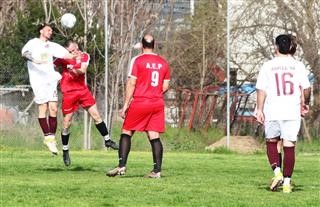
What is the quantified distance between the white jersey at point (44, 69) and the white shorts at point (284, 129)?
4.07 metres

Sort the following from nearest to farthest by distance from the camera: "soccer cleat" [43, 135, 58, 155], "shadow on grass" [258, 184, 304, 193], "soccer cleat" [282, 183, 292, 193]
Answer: "soccer cleat" [282, 183, 292, 193] → "shadow on grass" [258, 184, 304, 193] → "soccer cleat" [43, 135, 58, 155]

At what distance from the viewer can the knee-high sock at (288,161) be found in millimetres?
10375

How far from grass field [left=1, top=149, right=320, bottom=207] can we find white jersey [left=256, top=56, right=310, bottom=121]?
0.94 meters

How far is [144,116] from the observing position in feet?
39.0

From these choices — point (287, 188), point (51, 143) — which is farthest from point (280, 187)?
point (51, 143)

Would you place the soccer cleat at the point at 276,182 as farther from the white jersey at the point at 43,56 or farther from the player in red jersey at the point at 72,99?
the white jersey at the point at 43,56

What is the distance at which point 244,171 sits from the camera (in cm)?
1408

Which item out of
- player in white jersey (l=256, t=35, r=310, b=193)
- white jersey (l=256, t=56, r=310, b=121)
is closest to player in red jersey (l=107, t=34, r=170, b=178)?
player in white jersey (l=256, t=35, r=310, b=193)

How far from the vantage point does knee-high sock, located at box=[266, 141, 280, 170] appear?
1062 centimetres

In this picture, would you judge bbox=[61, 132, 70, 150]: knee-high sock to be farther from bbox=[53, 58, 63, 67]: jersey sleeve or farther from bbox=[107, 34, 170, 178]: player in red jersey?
bbox=[107, 34, 170, 178]: player in red jersey

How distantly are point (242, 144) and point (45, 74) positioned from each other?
10.5 m

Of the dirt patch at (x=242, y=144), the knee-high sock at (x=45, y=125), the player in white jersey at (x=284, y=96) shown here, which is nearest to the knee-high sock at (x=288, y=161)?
the player in white jersey at (x=284, y=96)

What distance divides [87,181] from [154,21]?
1607 centimetres

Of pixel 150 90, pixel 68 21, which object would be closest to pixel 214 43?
pixel 68 21
